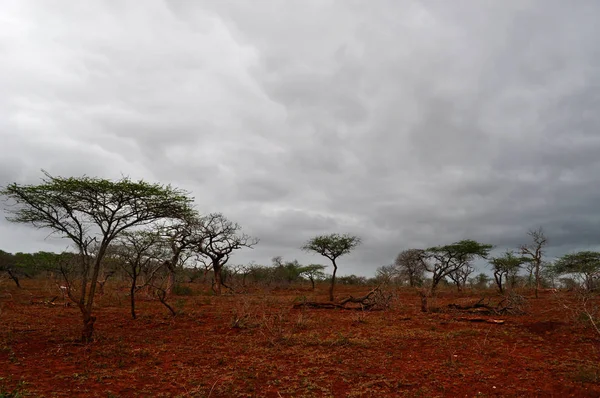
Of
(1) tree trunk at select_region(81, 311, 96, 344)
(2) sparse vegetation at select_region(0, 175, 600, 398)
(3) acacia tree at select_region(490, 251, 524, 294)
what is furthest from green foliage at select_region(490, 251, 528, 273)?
(1) tree trunk at select_region(81, 311, 96, 344)

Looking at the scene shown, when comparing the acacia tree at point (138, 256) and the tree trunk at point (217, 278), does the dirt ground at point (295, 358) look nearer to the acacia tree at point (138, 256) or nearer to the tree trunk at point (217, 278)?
the acacia tree at point (138, 256)

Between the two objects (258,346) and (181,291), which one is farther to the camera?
(181,291)

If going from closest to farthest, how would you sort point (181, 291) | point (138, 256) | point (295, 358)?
point (295, 358) < point (138, 256) < point (181, 291)

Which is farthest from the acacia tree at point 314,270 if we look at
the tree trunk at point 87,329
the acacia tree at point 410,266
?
the tree trunk at point 87,329

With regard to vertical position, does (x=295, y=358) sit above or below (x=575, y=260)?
below

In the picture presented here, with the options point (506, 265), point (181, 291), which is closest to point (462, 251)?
point (506, 265)

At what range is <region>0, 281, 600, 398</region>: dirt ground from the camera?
676 cm

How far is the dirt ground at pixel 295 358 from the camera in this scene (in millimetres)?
6758

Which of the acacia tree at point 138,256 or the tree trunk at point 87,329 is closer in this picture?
the tree trunk at point 87,329

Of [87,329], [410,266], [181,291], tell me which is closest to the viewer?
[87,329]

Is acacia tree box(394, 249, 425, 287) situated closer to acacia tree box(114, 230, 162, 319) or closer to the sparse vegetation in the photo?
the sparse vegetation

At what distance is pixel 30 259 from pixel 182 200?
42382 millimetres

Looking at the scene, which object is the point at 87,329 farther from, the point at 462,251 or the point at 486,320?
the point at 462,251

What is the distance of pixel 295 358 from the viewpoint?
9008 mm
